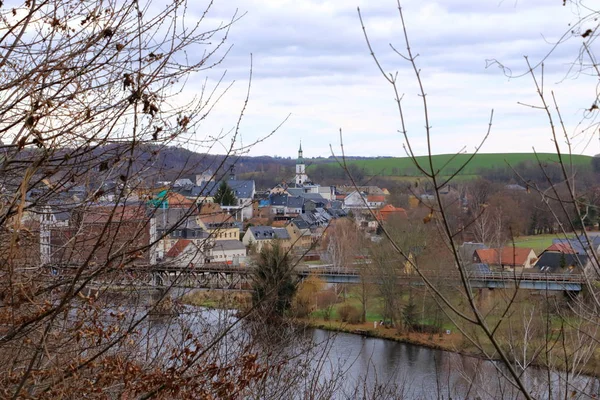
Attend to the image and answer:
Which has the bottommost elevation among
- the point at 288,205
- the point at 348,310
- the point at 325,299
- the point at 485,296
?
the point at 348,310

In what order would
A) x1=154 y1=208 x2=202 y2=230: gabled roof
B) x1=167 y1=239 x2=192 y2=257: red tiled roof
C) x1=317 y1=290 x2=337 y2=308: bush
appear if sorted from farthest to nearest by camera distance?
x1=317 y1=290 x2=337 y2=308: bush, x1=167 y1=239 x2=192 y2=257: red tiled roof, x1=154 y1=208 x2=202 y2=230: gabled roof

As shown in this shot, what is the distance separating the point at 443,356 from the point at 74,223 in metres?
13.6

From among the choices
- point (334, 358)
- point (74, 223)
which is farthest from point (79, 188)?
point (334, 358)

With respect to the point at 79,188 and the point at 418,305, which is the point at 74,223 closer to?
the point at 79,188

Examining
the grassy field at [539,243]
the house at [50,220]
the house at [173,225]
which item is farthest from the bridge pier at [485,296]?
the house at [50,220]

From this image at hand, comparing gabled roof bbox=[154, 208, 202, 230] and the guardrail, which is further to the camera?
the guardrail

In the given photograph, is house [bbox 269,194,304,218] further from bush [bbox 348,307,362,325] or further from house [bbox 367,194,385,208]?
bush [bbox 348,307,362,325]

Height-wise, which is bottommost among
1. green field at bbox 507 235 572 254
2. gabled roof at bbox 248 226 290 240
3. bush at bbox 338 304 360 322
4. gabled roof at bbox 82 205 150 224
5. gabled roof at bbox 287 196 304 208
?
bush at bbox 338 304 360 322

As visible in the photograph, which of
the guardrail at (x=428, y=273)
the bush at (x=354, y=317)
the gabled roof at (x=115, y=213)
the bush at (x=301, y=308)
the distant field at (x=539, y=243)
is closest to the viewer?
the gabled roof at (x=115, y=213)

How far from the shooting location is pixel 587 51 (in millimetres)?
2461

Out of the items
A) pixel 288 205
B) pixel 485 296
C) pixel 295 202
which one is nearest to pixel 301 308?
pixel 485 296

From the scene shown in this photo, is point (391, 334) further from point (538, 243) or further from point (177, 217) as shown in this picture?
point (177, 217)

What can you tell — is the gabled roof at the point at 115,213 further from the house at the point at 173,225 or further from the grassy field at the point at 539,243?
the grassy field at the point at 539,243

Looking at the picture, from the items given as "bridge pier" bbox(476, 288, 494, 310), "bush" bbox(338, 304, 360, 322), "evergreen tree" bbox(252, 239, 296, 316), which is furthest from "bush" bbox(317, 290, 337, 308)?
"evergreen tree" bbox(252, 239, 296, 316)
